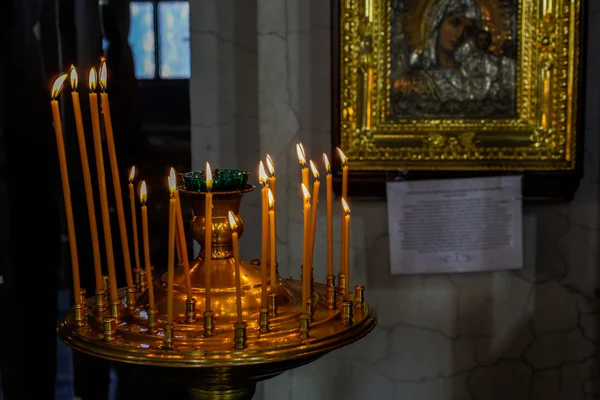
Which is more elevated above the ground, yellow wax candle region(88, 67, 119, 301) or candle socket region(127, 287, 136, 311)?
yellow wax candle region(88, 67, 119, 301)

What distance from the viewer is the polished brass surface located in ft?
4.16

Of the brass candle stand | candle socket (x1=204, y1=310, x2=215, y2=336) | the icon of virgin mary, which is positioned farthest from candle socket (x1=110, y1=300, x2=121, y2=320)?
the icon of virgin mary

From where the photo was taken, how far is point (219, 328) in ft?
2.46

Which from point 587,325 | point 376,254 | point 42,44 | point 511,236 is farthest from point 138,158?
point 587,325

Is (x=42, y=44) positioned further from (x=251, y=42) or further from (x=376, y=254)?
(x=376, y=254)

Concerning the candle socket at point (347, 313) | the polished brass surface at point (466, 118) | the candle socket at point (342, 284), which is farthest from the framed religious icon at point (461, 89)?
the candle socket at point (347, 313)

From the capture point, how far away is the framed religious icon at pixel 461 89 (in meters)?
1.27

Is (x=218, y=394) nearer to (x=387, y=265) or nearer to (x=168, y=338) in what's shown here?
(x=168, y=338)

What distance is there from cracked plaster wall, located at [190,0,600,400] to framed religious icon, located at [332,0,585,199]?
0.17 feet

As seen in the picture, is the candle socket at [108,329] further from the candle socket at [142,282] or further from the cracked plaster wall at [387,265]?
the cracked plaster wall at [387,265]

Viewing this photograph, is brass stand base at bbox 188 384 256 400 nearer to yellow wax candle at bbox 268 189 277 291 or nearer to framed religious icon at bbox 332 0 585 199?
yellow wax candle at bbox 268 189 277 291

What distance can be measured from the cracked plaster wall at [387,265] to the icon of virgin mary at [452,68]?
144 mm

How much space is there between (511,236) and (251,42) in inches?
23.5

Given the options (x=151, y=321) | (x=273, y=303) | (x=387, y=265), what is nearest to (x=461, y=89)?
(x=387, y=265)
